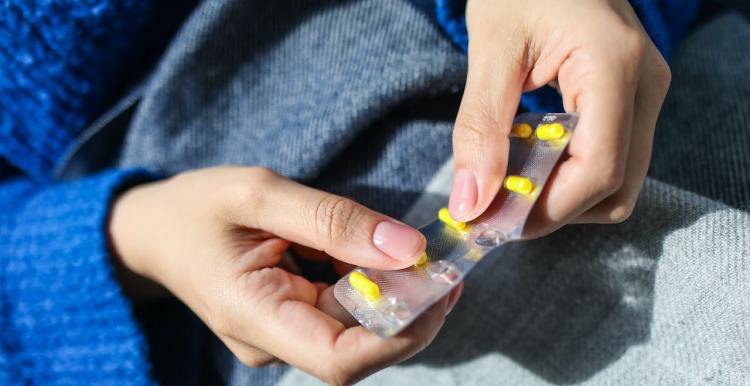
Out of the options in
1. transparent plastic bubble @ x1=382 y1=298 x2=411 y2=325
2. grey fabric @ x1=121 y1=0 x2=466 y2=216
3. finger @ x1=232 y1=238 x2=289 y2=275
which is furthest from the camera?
grey fabric @ x1=121 y1=0 x2=466 y2=216

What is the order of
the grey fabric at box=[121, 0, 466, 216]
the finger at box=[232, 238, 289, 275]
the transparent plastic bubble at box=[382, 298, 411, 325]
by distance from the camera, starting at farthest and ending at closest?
1. the grey fabric at box=[121, 0, 466, 216]
2. the finger at box=[232, 238, 289, 275]
3. the transparent plastic bubble at box=[382, 298, 411, 325]

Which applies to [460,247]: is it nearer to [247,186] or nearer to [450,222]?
[450,222]

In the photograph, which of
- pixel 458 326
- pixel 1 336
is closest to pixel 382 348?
pixel 458 326

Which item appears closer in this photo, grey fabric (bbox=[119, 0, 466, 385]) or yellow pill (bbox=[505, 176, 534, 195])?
yellow pill (bbox=[505, 176, 534, 195])

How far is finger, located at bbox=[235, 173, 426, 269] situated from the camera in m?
0.56

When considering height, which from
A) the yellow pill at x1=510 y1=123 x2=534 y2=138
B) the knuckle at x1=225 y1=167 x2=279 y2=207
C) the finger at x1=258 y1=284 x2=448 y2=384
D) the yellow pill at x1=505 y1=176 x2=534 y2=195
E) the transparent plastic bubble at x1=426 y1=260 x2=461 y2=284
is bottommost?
the finger at x1=258 y1=284 x2=448 y2=384

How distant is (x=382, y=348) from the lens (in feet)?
1.83

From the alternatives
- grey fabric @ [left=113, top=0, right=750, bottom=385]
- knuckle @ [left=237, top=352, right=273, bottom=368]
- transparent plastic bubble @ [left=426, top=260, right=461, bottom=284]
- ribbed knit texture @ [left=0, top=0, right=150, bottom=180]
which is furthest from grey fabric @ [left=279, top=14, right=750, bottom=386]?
ribbed knit texture @ [left=0, top=0, right=150, bottom=180]

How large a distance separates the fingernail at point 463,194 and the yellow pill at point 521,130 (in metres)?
0.08

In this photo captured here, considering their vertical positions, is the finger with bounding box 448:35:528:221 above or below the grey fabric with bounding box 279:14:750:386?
above

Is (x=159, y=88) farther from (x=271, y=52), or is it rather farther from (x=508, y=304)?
(x=508, y=304)

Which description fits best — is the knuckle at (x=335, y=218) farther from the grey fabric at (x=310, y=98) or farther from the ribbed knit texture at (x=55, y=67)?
the ribbed knit texture at (x=55, y=67)

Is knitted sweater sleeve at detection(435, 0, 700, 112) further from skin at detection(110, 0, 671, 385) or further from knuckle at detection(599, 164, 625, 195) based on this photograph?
knuckle at detection(599, 164, 625, 195)

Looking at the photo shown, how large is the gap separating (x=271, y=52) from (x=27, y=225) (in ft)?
1.49
